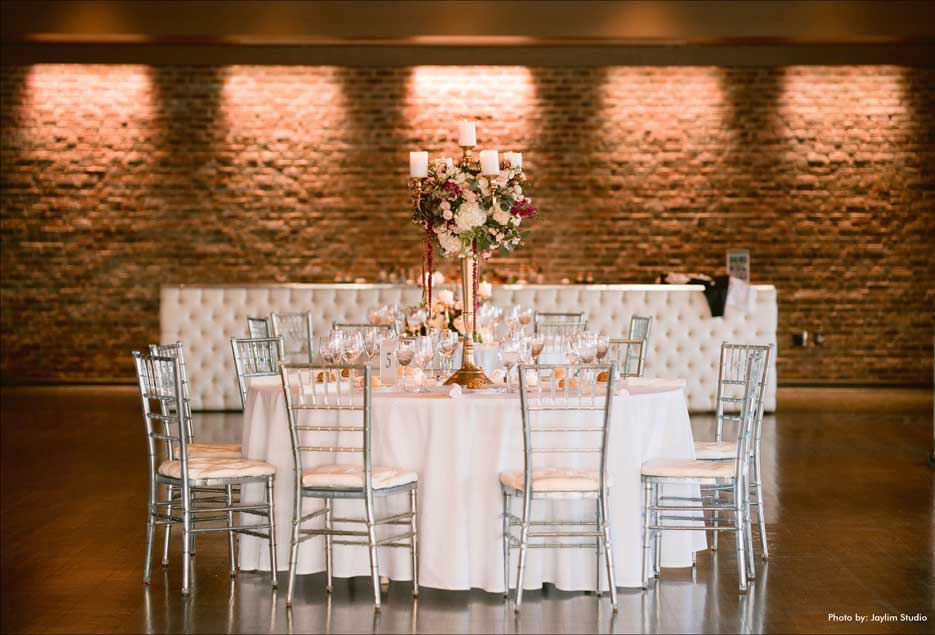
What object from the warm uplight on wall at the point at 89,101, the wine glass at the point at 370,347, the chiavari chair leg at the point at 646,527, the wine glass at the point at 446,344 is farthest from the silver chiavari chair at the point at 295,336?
the chiavari chair leg at the point at 646,527

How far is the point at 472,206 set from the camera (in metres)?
5.55

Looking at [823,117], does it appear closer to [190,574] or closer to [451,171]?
[451,171]

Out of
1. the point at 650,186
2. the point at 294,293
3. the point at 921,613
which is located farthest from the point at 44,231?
the point at 921,613

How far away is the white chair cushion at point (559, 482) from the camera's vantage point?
479cm

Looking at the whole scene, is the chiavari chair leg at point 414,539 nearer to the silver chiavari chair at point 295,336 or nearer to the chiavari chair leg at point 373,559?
the chiavari chair leg at point 373,559

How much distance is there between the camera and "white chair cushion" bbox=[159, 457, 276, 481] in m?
5.11

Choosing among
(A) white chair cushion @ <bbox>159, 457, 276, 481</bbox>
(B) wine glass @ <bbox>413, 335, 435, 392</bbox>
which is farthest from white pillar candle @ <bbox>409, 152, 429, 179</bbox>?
(A) white chair cushion @ <bbox>159, 457, 276, 481</bbox>

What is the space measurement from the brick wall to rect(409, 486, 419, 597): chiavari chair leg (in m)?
8.30

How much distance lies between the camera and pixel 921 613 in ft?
15.8

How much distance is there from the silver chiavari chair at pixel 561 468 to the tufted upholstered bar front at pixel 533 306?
556 cm

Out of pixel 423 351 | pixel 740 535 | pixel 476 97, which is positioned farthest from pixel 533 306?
pixel 740 535

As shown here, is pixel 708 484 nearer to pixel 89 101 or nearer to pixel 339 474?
pixel 339 474

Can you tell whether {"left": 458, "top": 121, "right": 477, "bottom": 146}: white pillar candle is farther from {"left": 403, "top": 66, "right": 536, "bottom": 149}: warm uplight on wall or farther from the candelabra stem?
{"left": 403, "top": 66, "right": 536, "bottom": 149}: warm uplight on wall

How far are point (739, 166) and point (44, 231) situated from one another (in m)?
7.59
